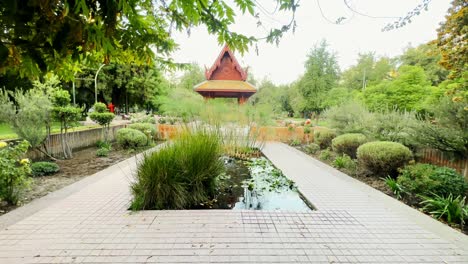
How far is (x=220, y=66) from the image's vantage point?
14.9 m

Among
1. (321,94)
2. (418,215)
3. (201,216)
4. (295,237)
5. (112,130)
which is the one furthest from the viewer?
(321,94)

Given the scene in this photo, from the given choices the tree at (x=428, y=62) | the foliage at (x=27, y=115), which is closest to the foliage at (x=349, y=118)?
the foliage at (x=27, y=115)

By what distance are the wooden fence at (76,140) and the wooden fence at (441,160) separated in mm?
9741

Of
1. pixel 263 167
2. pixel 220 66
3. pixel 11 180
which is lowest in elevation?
pixel 263 167

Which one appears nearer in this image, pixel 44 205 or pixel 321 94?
pixel 44 205

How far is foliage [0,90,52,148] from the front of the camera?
572 cm

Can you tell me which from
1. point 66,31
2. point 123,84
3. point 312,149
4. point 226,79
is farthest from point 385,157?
point 123,84

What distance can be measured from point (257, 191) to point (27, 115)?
5.67m

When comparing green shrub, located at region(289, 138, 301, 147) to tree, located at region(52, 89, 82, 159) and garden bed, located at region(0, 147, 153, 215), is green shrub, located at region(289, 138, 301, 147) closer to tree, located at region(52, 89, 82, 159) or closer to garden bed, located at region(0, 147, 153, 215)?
garden bed, located at region(0, 147, 153, 215)

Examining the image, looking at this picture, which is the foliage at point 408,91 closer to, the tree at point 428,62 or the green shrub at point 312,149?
the tree at point 428,62

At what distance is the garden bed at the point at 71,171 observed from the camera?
421 cm

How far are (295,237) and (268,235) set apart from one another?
0.31 m

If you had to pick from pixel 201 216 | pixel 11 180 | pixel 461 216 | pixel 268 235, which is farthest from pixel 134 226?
pixel 461 216

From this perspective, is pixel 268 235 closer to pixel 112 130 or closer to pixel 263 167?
pixel 263 167
